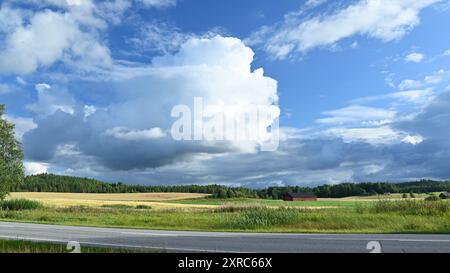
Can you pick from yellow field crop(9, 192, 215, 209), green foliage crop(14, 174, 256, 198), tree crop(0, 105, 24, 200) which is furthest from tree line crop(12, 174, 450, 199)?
tree crop(0, 105, 24, 200)

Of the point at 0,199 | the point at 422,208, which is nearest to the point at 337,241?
the point at 422,208

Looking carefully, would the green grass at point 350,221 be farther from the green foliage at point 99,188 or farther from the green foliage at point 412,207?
the green foliage at point 99,188

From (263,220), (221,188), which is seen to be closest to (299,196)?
(221,188)

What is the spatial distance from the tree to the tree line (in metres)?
94.1

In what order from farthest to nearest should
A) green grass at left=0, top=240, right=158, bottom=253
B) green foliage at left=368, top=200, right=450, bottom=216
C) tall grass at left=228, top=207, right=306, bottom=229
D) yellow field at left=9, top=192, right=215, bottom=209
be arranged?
yellow field at left=9, top=192, right=215, bottom=209 < green foliage at left=368, top=200, right=450, bottom=216 < tall grass at left=228, top=207, right=306, bottom=229 < green grass at left=0, top=240, right=158, bottom=253

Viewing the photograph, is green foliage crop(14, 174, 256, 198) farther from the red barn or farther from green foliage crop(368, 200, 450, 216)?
green foliage crop(368, 200, 450, 216)

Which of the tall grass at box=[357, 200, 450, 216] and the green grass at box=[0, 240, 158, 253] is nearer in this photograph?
the green grass at box=[0, 240, 158, 253]

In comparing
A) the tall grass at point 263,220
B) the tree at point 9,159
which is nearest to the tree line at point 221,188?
the tree at point 9,159

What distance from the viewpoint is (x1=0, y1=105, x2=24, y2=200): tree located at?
197ft

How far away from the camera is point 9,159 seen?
62.0 meters

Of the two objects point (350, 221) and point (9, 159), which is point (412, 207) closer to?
point (350, 221)

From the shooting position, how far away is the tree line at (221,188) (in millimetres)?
159875

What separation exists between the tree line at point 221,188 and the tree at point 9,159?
94137 mm

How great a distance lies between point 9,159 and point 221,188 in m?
118
